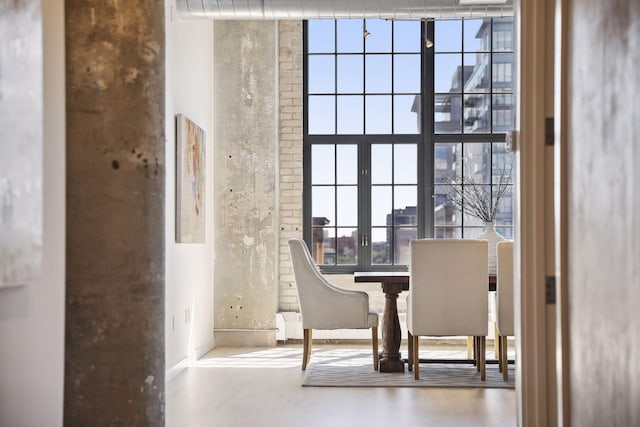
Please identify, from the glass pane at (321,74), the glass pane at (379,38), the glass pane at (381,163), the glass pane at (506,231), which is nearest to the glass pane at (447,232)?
the glass pane at (506,231)

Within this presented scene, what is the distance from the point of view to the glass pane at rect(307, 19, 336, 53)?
775 cm

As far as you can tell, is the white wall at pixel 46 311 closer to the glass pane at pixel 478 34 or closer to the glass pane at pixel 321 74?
the glass pane at pixel 321 74

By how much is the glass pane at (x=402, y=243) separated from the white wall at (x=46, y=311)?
4.95m

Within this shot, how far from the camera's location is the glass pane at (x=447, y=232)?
770 cm

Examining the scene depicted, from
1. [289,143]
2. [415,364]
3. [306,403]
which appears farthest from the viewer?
[289,143]

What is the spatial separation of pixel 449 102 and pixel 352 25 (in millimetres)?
1265

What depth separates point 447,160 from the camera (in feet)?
25.4

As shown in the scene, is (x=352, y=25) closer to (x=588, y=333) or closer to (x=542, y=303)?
(x=542, y=303)

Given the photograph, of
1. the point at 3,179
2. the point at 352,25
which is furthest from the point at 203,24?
the point at 3,179

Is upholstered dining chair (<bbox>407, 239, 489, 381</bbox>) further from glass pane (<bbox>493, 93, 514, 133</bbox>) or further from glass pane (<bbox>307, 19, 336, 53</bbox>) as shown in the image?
glass pane (<bbox>307, 19, 336, 53</bbox>)

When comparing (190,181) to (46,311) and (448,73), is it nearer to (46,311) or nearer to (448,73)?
(448,73)

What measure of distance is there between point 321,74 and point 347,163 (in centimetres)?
95

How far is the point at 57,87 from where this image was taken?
3068mm

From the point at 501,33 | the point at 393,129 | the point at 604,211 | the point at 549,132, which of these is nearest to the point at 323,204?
the point at 393,129
